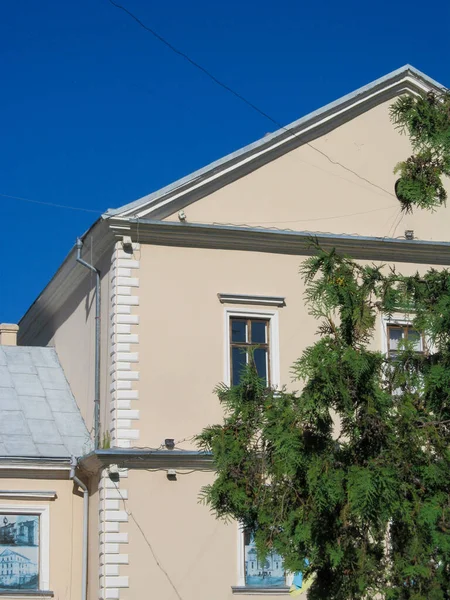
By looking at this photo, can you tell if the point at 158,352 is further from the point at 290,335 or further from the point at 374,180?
the point at 374,180

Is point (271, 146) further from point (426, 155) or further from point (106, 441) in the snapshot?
point (426, 155)

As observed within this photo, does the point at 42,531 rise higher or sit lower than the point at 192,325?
lower

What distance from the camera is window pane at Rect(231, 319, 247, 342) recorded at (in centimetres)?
1858

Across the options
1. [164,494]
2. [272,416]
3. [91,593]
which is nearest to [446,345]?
[272,416]

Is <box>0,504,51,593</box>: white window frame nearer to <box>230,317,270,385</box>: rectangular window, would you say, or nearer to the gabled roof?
<box>230,317,270,385</box>: rectangular window

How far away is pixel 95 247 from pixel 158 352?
230 cm

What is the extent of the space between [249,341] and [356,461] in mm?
7799

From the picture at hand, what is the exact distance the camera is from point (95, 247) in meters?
19.2

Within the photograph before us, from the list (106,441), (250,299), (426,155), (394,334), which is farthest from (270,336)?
(426,155)

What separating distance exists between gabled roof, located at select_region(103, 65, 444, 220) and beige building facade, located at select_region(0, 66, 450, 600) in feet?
0.08

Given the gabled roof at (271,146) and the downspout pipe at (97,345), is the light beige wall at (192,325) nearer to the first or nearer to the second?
the gabled roof at (271,146)

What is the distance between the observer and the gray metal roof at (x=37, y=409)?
729 inches

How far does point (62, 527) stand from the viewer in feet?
59.6

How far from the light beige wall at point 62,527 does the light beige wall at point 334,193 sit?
4.59 metres
